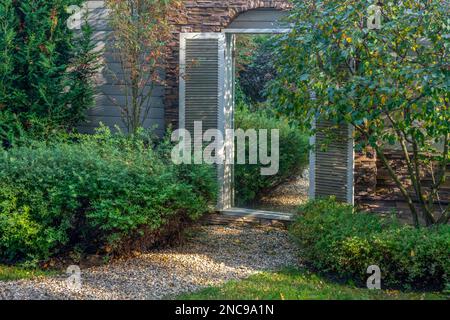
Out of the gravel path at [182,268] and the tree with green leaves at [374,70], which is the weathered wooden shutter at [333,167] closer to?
the gravel path at [182,268]

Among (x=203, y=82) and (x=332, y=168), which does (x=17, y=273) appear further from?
(x=332, y=168)

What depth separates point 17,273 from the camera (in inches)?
270

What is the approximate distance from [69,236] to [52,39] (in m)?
3.20

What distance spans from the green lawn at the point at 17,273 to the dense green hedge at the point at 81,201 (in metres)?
0.18

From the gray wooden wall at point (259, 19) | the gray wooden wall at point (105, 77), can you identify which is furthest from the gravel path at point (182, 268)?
the gray wooden wall at point (259, 19)

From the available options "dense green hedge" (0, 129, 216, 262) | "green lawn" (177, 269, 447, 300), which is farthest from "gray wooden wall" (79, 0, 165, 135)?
"green lawn" (177, 269, 447, 300)

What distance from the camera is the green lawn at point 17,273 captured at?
6697mm

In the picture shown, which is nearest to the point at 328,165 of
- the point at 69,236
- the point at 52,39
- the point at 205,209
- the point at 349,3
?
the point at 205,209

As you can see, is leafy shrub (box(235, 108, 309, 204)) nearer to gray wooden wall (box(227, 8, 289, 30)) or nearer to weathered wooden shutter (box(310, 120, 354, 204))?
weathered wooden shutter (box(310, 120, 354, 204))

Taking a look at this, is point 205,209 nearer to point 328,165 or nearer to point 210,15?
point 328,165

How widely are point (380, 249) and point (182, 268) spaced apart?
1876mm

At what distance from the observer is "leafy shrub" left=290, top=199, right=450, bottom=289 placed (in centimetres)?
637

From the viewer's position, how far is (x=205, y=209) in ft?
25.5
